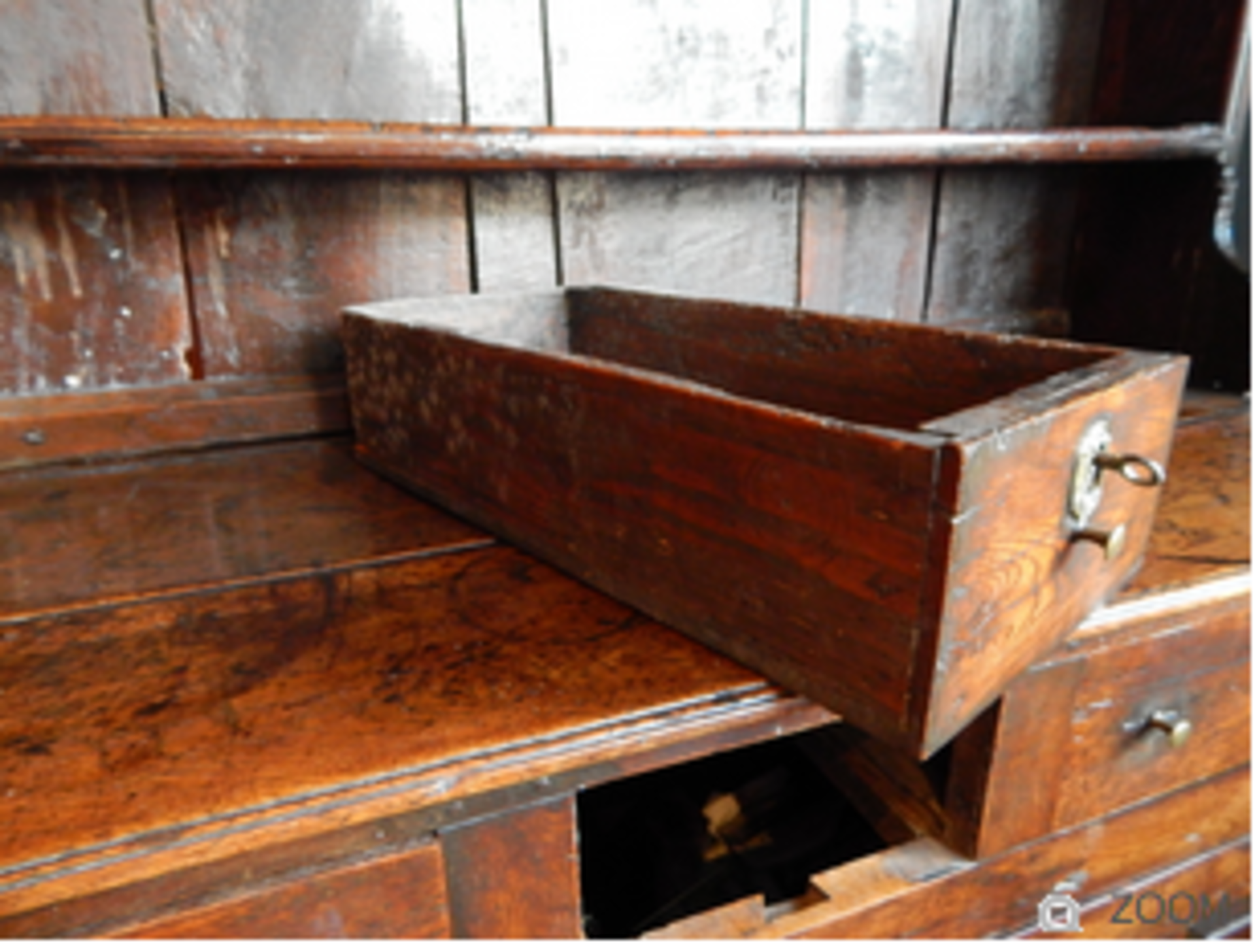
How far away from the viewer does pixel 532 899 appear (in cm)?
47

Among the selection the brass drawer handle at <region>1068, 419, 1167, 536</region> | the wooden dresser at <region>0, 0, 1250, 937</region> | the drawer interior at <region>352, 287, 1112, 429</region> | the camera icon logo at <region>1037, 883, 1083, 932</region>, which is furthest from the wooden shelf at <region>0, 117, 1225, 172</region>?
the camera icon logo at <region>1037, 883, 1083, 932</region>

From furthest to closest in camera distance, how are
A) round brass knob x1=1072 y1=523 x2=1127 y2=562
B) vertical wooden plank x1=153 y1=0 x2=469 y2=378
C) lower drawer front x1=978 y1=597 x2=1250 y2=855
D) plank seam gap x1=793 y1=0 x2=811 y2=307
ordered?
plank seam gap x1=793 y1=0 x2=811 y2=307
vertical wooden plank x1=153 y1=0 x2=469 y2=378
lower drawer front x1=978 y1=597 x2=1250 y2=855
round brass knob x1=1072 y1=523 x2=1127 y2=562

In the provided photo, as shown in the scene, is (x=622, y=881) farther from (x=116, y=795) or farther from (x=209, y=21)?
(x=209, y=21)

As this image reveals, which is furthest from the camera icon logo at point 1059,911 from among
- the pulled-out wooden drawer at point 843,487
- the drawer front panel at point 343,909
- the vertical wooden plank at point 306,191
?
the vertical wooden plank at point 306,191

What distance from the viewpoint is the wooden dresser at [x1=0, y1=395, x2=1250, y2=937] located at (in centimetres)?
40

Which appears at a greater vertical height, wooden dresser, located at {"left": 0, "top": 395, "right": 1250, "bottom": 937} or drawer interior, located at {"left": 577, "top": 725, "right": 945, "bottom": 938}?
wooden dresser, located at {"left": 0, "top": 395, "right": 1250, "bottom": 937}

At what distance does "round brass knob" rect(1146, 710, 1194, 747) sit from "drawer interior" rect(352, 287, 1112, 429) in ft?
0.96

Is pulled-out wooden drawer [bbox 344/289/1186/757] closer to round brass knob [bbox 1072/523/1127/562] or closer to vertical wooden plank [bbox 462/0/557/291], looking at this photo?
round brass knob [bbox 1072/523/1127/562]

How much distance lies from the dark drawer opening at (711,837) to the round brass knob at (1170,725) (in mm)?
239

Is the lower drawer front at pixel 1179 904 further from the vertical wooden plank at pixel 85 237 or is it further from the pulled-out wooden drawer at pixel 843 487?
the vertical wooden plank at pixel 85 237

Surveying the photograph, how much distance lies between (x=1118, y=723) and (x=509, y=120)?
86cm

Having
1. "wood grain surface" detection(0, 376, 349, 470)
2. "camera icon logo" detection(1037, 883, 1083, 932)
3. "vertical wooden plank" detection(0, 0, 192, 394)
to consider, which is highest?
"vertical wooden plank" detection(0, 0, 192, 394)

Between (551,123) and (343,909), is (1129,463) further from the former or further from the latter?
(551,123)

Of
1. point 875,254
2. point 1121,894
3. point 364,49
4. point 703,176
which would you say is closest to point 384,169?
point 364,49
